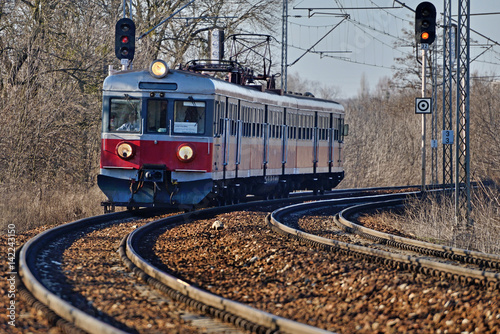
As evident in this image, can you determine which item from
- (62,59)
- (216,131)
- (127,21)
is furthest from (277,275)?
(62,59)

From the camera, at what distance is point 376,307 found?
6.97 meters

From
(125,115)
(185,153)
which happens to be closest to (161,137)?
(185,153)

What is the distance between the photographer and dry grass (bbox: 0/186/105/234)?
47.6 feet

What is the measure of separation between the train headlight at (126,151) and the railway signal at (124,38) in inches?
128

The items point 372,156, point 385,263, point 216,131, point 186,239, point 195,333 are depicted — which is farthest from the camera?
point 372,156

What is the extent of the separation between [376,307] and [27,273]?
345cm

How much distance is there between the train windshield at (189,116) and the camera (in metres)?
15.6

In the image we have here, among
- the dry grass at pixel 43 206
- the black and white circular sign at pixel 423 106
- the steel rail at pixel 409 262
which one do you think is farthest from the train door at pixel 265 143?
the steel rail at pixel 409 262

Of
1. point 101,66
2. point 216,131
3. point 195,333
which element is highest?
point 101,66

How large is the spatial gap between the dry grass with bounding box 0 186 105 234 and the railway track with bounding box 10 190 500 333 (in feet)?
6.04

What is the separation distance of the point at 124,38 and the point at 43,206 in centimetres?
469

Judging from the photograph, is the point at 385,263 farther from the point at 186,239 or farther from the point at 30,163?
the point at 30,163

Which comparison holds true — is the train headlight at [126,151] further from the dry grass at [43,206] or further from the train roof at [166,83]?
the dry grass at [43,206]

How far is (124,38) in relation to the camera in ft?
60.0
